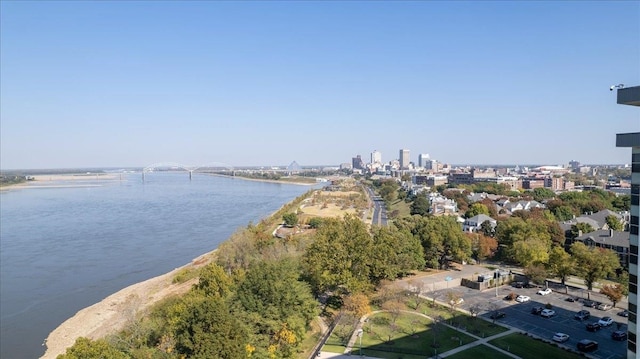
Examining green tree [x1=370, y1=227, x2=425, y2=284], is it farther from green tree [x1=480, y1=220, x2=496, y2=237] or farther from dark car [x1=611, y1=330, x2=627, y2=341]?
green tree [x1=480, y1=220, x2=496, y2=237]

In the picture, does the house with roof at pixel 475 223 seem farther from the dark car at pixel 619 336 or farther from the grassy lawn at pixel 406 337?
the grassy lawn at pixel 406 337

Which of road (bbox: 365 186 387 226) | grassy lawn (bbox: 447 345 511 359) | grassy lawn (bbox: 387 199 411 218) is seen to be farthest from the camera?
grassy lawn (bbox: 387 199 411 218)

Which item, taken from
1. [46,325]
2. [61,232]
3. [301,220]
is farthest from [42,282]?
[301,220]

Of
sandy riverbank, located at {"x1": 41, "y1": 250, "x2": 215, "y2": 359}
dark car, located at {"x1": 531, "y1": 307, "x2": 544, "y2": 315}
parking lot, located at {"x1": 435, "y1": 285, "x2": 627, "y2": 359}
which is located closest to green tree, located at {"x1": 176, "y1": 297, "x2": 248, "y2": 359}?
sandy riverbank, located at {"x1": 41, "y1": 250, "x2": 215, "y2": 359}

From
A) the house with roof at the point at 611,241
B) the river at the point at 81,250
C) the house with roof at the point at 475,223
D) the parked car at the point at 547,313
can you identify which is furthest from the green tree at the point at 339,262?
the house with roof at the point at 475,223

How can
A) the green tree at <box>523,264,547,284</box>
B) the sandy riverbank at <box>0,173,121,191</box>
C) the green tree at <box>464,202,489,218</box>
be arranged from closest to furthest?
1. the green tree at <box>523,264,547,284</box>
2. the green tree at <box>464,202,489,218</box>
3. the sandy riverbank at <box>0,173,121,191</box>

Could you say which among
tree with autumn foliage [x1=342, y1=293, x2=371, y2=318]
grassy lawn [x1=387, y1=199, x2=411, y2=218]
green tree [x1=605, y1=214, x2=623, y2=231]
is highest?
green tree [x1=605, y1=214, x2=623, y2=231]

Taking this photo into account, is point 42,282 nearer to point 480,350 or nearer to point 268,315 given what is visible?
point 268,315
